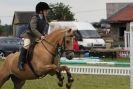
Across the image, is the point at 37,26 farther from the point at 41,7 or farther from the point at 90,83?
the point at 90,83

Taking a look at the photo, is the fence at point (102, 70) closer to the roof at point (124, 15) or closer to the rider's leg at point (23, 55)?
the rider's leg at point (23, 55)

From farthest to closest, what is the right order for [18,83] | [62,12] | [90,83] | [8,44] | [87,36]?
[62,12] < [87,36] < [8,44] < [90,83] < [18,83]

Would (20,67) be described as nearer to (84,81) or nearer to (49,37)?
(49,37)

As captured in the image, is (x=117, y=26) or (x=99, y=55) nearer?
(x=99, y=55)

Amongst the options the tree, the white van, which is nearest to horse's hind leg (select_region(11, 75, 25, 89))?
the white van

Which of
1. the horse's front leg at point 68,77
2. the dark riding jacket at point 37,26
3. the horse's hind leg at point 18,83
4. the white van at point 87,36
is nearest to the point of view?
the horse's front leg at point 68,77

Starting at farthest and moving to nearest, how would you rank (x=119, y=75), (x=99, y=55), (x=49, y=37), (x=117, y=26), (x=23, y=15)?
(x=23, y=15), (x=117, y=26), (x=99, y=55), (x=119, y=75), (x=49, y=37)

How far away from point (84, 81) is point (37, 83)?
1.87 metres

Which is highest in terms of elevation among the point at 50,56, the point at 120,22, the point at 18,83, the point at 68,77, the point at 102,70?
the point at 50,56

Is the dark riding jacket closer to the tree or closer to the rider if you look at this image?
the rider

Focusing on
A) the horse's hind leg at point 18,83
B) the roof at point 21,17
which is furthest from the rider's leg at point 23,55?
the roof at point 21,17

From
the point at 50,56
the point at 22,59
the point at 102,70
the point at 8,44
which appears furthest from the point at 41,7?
the point at 8,44

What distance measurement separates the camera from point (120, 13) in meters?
66.8

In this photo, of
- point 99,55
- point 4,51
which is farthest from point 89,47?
point 4,51
